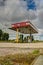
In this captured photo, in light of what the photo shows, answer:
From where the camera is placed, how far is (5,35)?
58438 millimetres

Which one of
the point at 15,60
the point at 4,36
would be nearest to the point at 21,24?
the point at 4,36

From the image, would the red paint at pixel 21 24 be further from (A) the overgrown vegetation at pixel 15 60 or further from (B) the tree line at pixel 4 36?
(A) the overgrown vegetation at pixel 15 60

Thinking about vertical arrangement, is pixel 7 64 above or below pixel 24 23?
below

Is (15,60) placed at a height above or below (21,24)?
below

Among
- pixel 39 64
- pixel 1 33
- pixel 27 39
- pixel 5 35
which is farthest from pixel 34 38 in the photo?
pixel 39 64

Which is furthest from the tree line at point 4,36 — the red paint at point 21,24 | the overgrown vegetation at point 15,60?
the overgrown vegetation at point 15,60

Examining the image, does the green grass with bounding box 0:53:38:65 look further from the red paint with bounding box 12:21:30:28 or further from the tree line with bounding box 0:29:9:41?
the tree line with bounding box 0:29:9:41

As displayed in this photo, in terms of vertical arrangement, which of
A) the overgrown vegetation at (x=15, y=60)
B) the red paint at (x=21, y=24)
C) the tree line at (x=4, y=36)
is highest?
the red paint at (x=21, y=24)

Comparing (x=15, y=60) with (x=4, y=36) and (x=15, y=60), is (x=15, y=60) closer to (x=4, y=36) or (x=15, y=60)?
(x=15, y=60)

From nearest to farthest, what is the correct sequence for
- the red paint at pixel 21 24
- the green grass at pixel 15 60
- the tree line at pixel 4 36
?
the green grass at pixel 15 60 → the red paint at pixel 21 24 → the tree line at pixel 4 36

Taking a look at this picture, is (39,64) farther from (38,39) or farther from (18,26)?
(38,39)

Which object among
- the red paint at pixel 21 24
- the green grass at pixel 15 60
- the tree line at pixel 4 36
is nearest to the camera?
the green grass at pixel 15 60

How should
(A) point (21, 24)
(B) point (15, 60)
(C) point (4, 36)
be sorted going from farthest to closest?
(C) point (4, 36) → (A) point (21, 24) → (B) point (15, 60)

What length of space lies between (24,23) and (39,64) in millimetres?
26919
